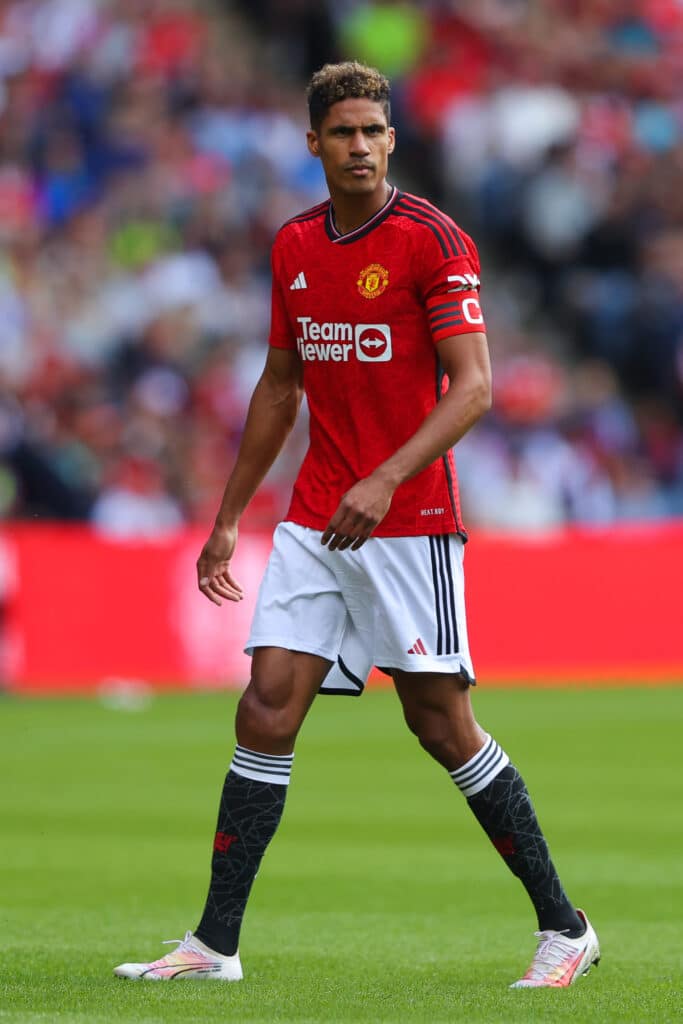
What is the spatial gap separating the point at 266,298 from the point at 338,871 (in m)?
12.3

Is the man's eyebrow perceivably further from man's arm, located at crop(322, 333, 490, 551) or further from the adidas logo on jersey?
man's arm, located at crop(322, 333, 490, 551)

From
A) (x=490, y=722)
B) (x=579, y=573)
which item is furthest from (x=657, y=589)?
(x=490, y=722)

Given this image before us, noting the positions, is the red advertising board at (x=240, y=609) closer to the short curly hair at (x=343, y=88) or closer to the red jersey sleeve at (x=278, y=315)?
the red jersey sleeve at (x=278, y=315)

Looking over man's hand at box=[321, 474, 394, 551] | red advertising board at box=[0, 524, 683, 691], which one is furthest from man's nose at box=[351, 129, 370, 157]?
red advertising board at box=[0, 524, 683, 691]

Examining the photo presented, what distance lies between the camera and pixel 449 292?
5941 millimetres

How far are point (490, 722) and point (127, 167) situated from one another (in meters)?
7.94

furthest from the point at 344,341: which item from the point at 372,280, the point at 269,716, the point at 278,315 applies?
the point at 269,716

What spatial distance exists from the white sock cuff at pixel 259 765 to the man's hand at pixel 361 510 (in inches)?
29.4

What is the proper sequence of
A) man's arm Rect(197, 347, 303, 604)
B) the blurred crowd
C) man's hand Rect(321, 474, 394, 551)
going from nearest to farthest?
1. man's hand Rect(321, 474, 394, 551)
2. man's arm Rect(197, 347, 303, 604)
3. the blurred crowd

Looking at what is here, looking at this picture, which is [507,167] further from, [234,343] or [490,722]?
[490,722]

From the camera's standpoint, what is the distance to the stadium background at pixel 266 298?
56.9 feet

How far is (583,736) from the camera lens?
14.3 m

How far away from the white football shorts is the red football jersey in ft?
0.28

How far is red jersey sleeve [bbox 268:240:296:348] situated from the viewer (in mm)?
6285
